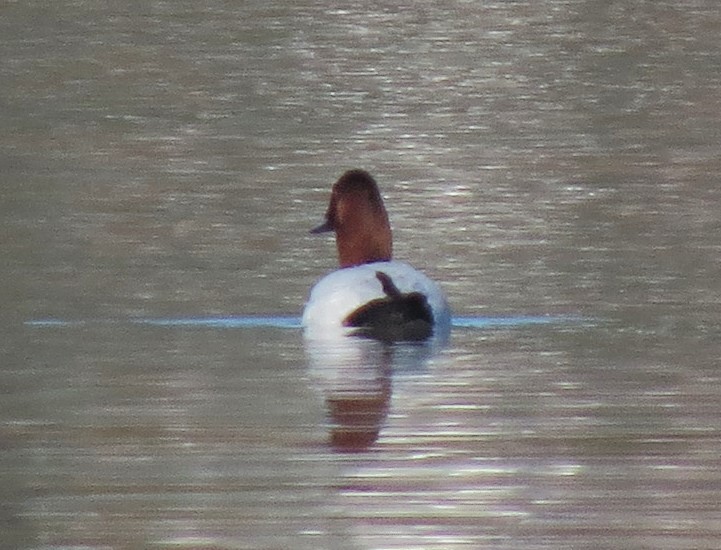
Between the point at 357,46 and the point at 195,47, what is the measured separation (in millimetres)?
1487

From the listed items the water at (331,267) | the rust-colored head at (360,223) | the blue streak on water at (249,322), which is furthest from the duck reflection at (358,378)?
the rust-colored head at (360,223)

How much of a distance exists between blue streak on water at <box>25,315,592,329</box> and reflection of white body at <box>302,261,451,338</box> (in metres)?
0.23

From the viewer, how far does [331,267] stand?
1265cm

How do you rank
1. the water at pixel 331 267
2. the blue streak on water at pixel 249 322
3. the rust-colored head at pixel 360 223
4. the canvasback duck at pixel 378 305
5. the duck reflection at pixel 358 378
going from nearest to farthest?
the water at pixel 331 267
the duck reflection at pixel 358 378
the canvasback duck at pixel 378 305
the blue streak on water at pixel 249 322
the rust-colored head at pixel 360 223

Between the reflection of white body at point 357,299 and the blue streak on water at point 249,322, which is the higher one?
the reflection of white body at point 357,299

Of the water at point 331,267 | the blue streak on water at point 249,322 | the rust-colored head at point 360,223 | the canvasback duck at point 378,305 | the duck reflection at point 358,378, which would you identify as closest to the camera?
the water at point 331,267

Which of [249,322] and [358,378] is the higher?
[358,378]

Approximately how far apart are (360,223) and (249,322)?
1.07 m

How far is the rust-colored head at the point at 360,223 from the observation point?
11.5 metres

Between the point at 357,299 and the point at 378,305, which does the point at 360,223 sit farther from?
the point at 378,305

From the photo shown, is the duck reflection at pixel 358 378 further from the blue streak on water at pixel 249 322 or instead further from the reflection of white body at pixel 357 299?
the blue streak on water at pixel 249 322

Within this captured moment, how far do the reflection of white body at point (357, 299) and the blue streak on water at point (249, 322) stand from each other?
0.23 m

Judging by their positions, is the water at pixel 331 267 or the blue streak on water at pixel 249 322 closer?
the water at pixel 331 267

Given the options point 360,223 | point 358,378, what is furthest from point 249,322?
point 358,378
